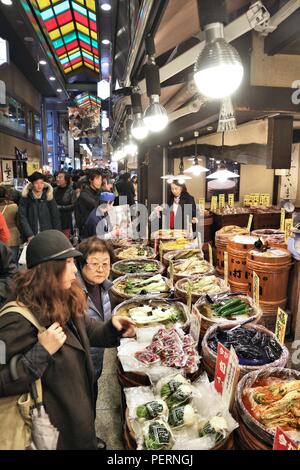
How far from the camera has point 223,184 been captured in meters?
12.3

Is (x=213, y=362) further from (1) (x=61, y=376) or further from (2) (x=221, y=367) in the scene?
(1) (x=61, y=376)

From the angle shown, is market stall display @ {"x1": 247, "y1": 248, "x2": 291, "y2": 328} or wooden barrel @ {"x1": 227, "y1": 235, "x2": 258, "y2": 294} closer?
market stall display @ {"x1": 247, "y1": 248, "x2": 291, "y2": 328}

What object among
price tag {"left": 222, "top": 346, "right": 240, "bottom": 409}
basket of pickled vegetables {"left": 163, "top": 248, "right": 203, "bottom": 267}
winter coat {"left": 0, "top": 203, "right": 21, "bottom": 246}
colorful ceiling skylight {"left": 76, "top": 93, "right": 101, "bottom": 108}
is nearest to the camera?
price tag {"left": 222, "top": 346, "right": 240, "bottom": 409}

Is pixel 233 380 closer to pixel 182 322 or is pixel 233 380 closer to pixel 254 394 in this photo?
pixel 254 394

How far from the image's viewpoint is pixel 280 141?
18.6ft

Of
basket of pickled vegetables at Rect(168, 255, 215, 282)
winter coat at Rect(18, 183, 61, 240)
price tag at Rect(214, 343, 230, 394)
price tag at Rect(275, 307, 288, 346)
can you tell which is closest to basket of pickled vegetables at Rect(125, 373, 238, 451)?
price tag at Rect(214, 343, 230, 394)

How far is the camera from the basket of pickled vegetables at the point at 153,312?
122 inches

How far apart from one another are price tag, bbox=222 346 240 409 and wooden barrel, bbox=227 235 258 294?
328 cm

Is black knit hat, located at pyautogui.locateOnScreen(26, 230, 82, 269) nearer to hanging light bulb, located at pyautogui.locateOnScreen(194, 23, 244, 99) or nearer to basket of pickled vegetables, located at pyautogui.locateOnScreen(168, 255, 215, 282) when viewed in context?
hanging light bulb, located at pyautogui.locateOnScreen(194, 23, 244, 99)

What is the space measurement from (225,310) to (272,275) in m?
1.72

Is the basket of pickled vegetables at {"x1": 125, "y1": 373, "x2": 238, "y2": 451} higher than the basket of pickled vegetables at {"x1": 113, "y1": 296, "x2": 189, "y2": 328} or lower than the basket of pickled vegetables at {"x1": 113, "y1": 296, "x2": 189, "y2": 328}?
lower

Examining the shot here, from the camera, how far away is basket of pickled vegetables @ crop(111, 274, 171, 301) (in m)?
3.70

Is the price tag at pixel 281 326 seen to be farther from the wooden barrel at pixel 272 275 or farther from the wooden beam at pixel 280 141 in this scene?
the wooden beam at pixel 280 141
